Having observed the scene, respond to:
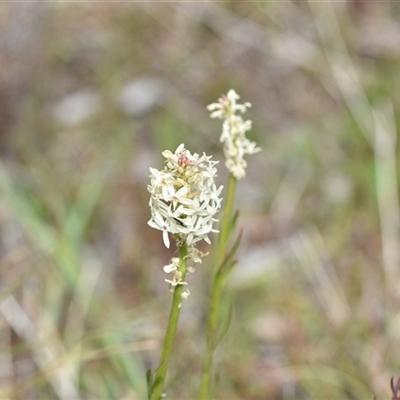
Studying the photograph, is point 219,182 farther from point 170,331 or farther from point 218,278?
point 170,331

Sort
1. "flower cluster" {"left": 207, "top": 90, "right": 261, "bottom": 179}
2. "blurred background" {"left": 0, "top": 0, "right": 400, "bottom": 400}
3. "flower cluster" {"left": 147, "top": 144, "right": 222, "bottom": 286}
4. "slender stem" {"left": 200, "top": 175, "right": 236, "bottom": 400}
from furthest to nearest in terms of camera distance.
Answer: "blurred background" {"left": 0, "top": 0, "right": 400, "bottom": 400} < "flower cluster" {"left": 207, "top": 90, "right": 261, "bottom": 179} < "slender stem" {"left": 200, "top": 175, "right": 236, "bottom": 400} < "flower cluster" {"left": 147, "top": 144, "right": 222, "bottom": 286}

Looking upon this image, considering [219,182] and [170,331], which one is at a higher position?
[170,331]

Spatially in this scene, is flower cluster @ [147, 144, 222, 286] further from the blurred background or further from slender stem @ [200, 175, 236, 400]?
the blurred background

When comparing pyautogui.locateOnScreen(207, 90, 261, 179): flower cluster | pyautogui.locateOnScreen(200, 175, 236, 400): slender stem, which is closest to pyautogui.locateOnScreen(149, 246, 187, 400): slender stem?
pyautogui.locateOnScreen(200, 175, 236, 400): slender stem

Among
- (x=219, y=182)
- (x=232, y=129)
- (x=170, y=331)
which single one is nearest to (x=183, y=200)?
(x=170, y=331)

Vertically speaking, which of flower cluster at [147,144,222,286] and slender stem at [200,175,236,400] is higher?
flower cluster at [147,144,222,286]

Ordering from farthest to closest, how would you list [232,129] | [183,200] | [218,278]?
1. [232,129]
2. [218,278]
3. [183,200]

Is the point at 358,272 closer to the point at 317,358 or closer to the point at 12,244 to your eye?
the point at 317,358
